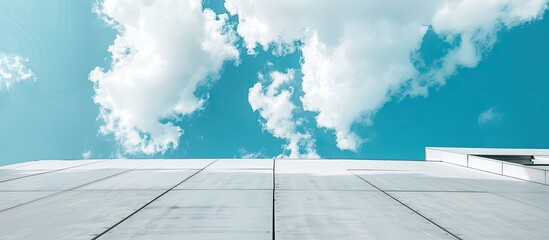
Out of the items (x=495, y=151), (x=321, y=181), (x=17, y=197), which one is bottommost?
(x=17, y=197)

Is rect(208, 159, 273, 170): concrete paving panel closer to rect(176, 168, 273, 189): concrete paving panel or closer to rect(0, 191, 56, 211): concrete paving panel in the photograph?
rect(176, 168, 273, 189): concrete paving panel

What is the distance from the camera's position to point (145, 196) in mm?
5723

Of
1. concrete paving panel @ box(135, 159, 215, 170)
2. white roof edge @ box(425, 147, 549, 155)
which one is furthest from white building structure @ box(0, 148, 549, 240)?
white roof edge @ box(425, 147, 549, 155)

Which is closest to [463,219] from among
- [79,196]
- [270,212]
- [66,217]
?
[270,212]

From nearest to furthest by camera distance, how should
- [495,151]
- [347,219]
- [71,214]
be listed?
[347,219]
[71,214]
[495,151]

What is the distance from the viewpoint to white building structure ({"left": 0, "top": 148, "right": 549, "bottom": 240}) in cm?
389

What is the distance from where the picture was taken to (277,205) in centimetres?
500

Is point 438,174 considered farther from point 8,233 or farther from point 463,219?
point 8,233

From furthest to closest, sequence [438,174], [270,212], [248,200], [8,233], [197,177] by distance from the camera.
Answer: [438,174] < [197,177] < [248,200] < [270,212] < [8,233]

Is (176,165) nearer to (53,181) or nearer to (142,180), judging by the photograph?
(142,180)

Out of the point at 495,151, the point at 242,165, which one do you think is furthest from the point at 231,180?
the point at 495,151

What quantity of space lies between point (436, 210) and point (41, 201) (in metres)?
6.24

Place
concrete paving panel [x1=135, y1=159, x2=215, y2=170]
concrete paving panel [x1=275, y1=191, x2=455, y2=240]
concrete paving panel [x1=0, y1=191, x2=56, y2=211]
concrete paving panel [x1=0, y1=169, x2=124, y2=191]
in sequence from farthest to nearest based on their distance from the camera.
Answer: concrete paving panel [x1=135, y1=159, x2=215, y2=170]
concrete paving panel [x1=0, y1=169, x2=124, y2=191]
concrete paving panel [x1=0, y1=191, x2=56, y2=211]
concrete paving panel [x1=275, y1=191, x2=455, y2=240]

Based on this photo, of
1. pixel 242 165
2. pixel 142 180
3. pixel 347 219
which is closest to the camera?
pixel 347 219
